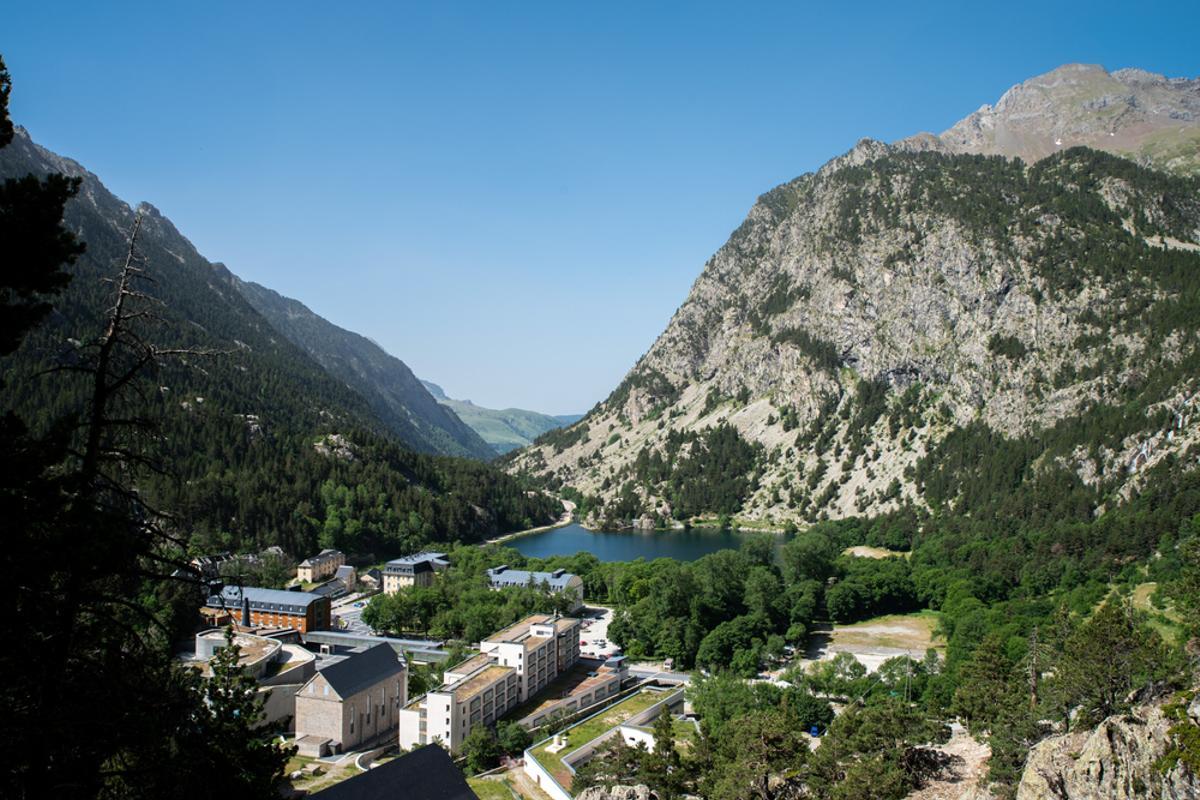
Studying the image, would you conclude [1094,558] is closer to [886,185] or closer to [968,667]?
[968,667]

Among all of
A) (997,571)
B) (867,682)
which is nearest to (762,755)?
(867,682)

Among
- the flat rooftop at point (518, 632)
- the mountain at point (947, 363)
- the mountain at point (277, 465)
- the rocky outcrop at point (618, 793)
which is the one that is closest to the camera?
the rocky outcrop at point (618, 793)

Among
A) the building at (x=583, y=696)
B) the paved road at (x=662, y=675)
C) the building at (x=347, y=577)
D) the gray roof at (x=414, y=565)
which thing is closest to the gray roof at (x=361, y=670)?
the building at (x=583, y=696)

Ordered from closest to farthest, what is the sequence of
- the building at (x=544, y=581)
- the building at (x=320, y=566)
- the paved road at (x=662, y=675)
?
the paved road at (x=662, y=675), the building at (x=544, y=581), the building at (x=320, y=566)

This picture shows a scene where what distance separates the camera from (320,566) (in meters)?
81.8

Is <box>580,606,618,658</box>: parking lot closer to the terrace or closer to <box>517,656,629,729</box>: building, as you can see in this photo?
<box>517,656,629,729</box>: building

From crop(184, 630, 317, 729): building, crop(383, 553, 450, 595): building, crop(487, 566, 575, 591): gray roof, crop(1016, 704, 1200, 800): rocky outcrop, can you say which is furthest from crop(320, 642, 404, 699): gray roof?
crop(383, 553, 450, 595): building

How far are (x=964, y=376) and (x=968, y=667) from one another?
100480mm

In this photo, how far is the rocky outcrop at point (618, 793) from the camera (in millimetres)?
28781

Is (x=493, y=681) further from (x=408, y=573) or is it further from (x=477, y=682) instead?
(x=408, y=573)

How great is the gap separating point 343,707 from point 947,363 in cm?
11944

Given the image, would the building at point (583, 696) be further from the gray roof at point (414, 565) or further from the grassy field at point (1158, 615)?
the grassy field at point (1158, 615)

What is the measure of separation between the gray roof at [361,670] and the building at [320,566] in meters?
39.1

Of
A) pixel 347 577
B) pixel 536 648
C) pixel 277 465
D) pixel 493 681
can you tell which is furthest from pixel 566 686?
pixel 277 465
